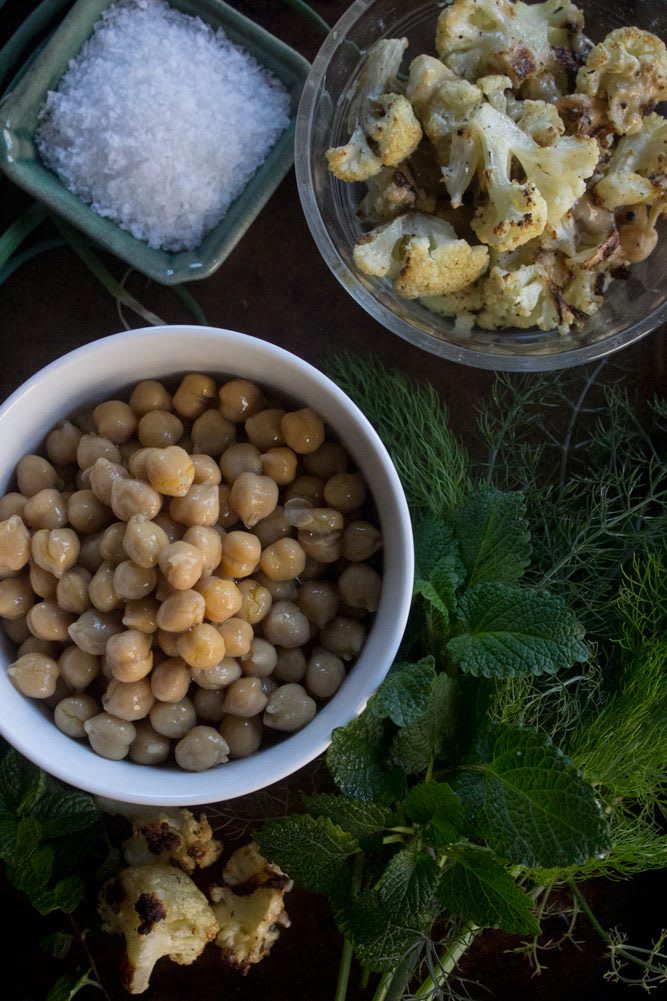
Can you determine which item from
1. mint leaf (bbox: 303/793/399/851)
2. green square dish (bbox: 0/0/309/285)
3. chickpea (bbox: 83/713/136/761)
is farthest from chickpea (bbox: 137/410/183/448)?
mint leaf (bbox: 303/793/399/851)

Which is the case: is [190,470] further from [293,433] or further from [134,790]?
[134,790]

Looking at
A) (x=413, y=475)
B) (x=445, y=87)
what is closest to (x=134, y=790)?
(x=413, y=475)

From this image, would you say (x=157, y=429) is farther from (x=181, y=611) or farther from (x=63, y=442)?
(x=181, y=611)

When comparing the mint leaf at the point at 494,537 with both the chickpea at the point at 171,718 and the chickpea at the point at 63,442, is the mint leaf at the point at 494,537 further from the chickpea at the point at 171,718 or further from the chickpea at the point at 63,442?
the chickpea at the point at 63,442

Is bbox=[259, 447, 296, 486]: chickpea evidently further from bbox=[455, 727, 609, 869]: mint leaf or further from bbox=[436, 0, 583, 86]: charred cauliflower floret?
bbox=[436, 0, 583, 86]: charred cauliflower floret

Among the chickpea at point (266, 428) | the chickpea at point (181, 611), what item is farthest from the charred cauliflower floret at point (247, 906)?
the chickpea at point (266, 428)
